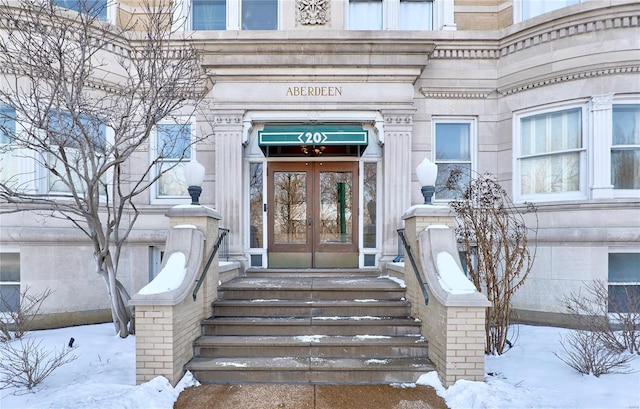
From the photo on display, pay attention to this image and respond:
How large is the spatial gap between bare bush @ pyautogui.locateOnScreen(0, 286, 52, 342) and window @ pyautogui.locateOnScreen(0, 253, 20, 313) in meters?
0.10

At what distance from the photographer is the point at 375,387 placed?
172 inches

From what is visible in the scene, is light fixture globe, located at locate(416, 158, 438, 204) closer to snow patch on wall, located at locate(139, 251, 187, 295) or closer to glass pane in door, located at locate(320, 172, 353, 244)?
glass pane in door, located at locate(320, 172, 353, 244)

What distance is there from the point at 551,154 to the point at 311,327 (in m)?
5.91

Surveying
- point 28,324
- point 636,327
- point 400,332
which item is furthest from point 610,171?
point 28,324

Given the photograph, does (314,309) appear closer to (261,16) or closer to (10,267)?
(10,267)

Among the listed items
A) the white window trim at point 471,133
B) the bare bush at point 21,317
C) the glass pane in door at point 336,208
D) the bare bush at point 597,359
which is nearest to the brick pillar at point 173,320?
the bare bush at point 21,317

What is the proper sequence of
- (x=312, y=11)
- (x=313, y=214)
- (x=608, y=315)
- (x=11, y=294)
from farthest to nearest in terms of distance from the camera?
(x=313, y=214), (x=312, y=11), (x=11, y=294), (x=608, y=315)

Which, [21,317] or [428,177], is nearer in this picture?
[428,177]

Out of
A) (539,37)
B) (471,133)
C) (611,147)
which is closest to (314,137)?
(471,133)

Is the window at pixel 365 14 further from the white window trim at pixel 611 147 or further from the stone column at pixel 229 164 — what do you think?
the white window trim at pixel 611 147

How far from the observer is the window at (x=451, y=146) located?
8094mm

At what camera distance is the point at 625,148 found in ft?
21.9

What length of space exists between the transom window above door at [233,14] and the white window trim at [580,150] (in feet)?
18.7

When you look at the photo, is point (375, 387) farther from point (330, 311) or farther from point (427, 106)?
point (427, 106)
